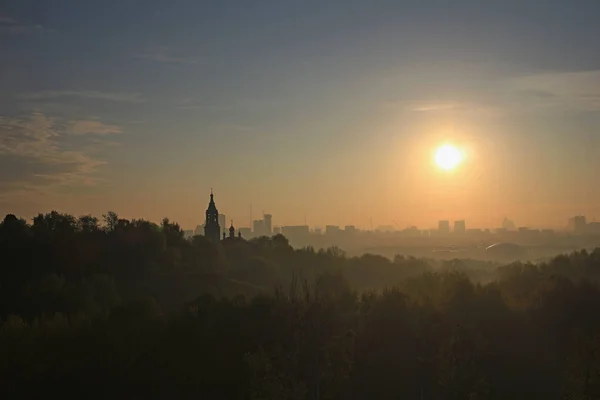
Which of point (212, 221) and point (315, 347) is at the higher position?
point (212, 221)

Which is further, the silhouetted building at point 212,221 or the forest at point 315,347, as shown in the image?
the silhouetted building at point 212,221

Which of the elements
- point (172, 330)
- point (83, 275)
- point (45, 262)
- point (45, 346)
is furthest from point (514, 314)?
point (45, 262)

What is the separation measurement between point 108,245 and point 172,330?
39456 mm

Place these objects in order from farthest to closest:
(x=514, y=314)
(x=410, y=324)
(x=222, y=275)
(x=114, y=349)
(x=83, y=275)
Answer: (x=222, y=275), (x=83, y=275), (x=514, y=314), (x=410, y=324), (x=114, y=349)

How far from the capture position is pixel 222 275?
257 ft

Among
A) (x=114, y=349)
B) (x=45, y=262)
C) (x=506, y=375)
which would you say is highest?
(x=45, y=262)

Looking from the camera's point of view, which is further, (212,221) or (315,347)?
(212,221)

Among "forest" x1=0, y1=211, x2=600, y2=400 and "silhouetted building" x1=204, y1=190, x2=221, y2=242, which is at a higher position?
"silhouetted building" x1=204, y1=190, x2=221, y2=242

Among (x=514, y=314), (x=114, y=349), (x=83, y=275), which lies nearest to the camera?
(x=114, y=349)

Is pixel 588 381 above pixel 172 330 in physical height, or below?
below

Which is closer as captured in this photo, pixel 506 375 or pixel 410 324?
pixel 506 375

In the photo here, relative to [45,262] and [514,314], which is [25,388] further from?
[45,262]

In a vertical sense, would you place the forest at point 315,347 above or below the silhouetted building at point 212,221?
below

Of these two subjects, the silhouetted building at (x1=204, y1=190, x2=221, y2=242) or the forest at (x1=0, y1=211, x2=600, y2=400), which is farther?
the silhouetted building at (x1=204, y1=190, x2=221, y2=242)
